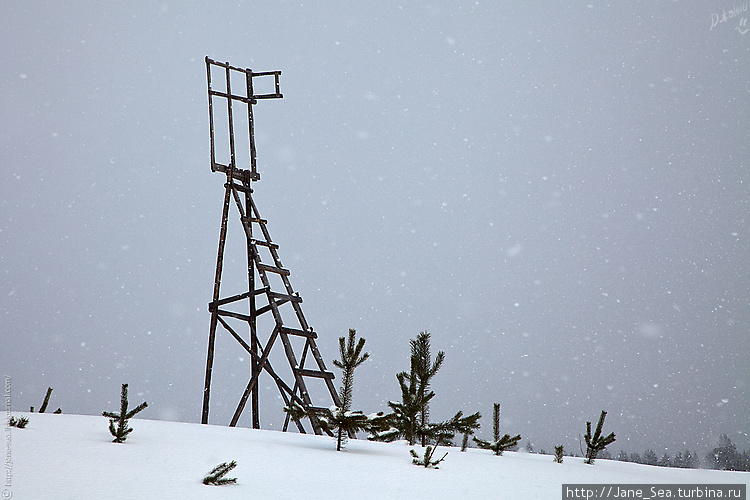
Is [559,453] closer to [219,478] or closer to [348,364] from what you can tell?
[348,364]

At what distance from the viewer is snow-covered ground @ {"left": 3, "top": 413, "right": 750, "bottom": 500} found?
417cm

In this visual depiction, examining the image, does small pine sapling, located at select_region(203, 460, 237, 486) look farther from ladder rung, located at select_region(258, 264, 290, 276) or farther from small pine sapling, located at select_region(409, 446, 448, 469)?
ladder rung, located at select_region(258, 264, 290, 276)

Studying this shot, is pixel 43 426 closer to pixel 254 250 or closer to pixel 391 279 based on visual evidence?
pixel 254 250

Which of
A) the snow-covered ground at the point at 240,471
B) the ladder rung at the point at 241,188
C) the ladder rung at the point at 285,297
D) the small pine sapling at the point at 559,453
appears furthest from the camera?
the ladder rung at the point at 241,188

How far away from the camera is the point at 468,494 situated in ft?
15.4

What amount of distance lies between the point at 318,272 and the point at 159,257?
119ft

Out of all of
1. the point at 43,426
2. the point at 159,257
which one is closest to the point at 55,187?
the point at 159,257

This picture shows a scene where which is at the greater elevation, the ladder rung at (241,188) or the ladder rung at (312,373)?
the ladder rung at (241,188)

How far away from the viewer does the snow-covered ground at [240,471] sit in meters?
4.17

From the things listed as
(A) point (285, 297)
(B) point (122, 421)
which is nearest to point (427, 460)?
(B) point (122, 421)

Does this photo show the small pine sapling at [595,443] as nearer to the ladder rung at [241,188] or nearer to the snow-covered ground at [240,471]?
the snow-covered ground at [240,471]

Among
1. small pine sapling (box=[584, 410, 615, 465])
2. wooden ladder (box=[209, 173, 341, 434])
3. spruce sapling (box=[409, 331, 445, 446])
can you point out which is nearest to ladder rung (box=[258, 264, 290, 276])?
wooden ladder (box=[209, 173, 341, 434])

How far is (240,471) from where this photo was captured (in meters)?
4.89

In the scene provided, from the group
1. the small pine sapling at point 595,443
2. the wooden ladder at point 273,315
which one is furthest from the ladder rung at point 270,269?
the small pine sapling at point 595,443
